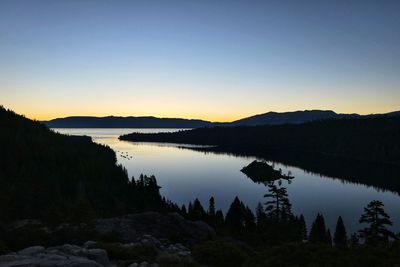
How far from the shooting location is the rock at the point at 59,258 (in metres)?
17.0

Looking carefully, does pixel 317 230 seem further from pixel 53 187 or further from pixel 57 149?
pixel 57 149

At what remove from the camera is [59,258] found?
59.3 feet

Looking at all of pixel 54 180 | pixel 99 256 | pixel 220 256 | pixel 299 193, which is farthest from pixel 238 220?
pixel 299 193

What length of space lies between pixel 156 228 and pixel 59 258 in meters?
23.4

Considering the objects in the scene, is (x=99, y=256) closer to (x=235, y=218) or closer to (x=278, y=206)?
(x=235, y=218)

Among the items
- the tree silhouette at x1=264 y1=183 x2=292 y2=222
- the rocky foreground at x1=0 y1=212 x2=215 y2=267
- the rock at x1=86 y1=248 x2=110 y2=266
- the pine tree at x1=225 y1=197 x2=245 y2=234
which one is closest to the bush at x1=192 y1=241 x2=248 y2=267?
the rocky foreground at x1=0 y1=212 x2=215 y2=267

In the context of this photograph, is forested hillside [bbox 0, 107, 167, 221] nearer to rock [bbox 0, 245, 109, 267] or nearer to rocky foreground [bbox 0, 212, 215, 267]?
rocky foreground [bbox 0, 212, 215, 267]

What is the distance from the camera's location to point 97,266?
1764 cm

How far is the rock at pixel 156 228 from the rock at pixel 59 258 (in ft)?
47.9

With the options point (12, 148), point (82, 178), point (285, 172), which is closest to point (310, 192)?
point (285, 172)

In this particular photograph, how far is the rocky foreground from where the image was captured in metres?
18.2

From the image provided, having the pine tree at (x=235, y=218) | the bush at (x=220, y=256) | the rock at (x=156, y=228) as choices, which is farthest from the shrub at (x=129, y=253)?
the pine tree at (x=235, y=218)

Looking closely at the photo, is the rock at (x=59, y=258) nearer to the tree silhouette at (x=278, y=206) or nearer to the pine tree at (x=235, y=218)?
the pine tree at (x=235, y=218)

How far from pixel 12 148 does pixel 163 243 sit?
382 feet
